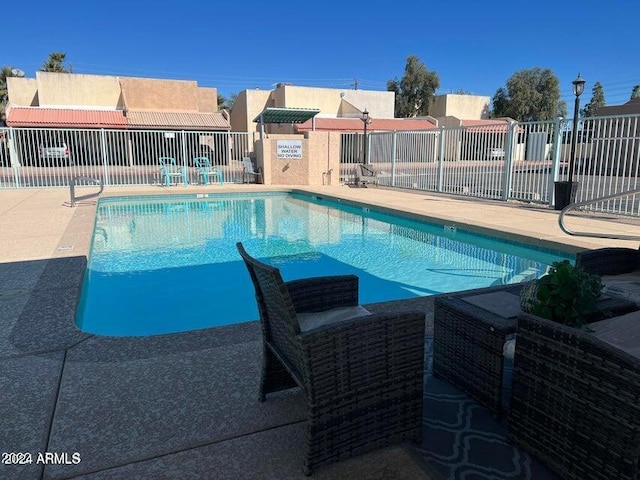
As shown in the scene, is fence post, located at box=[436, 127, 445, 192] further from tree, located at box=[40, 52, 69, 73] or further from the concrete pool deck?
tree, located at box=[40, 52, 69, 73]

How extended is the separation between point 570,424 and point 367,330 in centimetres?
80

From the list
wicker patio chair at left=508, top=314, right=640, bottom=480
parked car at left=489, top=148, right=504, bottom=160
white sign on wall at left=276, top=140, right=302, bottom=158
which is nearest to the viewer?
wicker patio chair at left=508, top=314, right=640, bottom=480

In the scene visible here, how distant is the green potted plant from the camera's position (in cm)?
176

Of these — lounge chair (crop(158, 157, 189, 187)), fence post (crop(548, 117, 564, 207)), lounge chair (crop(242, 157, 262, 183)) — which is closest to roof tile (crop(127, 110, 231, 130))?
lounge chair (crop(158, 157, 189, 187))

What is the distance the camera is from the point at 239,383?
2531 millimetres

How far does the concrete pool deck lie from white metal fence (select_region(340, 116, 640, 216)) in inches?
302

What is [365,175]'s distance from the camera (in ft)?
53.7

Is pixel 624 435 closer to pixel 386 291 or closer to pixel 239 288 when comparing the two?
pixel 386 291

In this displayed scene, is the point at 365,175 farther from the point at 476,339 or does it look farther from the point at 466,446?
the point at 466,446

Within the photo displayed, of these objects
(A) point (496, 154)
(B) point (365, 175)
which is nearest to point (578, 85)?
(A) point (496, 154)

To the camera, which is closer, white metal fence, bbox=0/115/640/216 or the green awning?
white metal fence, bbox=0/115/640/216

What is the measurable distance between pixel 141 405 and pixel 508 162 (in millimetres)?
10834

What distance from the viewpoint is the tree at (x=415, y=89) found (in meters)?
44.0

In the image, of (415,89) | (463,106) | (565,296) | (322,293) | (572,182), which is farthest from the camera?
(415,89)
